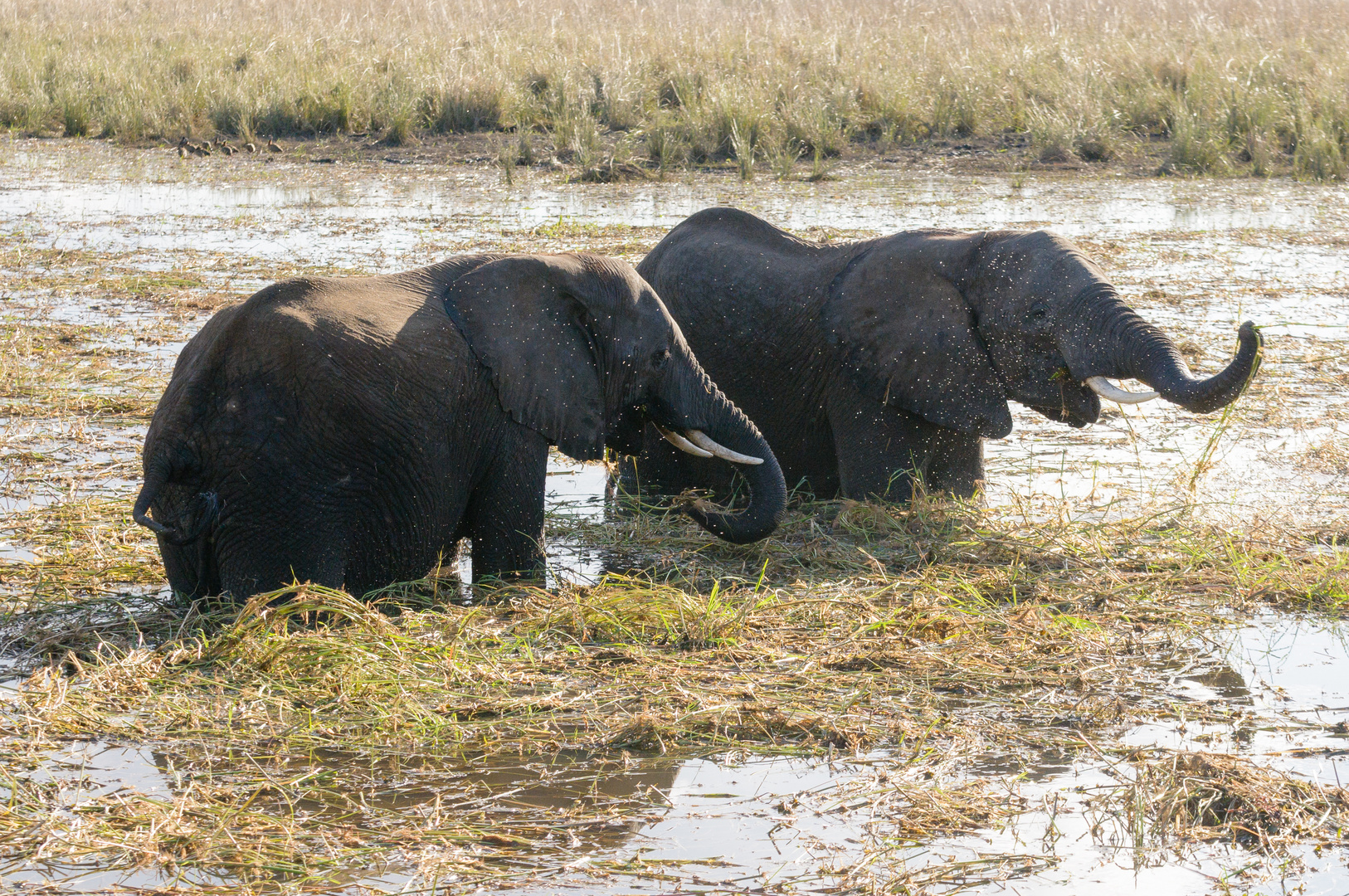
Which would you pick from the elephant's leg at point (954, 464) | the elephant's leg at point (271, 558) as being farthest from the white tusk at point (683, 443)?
the elephant's leg at point (271, 558)

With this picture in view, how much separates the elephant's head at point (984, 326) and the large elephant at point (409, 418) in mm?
950

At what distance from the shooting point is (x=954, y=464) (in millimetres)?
7012

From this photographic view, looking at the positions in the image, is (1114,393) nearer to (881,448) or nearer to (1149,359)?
(1149,359)

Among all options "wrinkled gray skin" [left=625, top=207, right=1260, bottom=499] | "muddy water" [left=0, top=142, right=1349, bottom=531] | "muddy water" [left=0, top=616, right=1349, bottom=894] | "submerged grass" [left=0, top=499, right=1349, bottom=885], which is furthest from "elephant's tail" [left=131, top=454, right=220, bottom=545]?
"muddy water" [left=0, top=142, right=1349, bottom=531]

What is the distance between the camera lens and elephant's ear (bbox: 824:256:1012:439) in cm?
668

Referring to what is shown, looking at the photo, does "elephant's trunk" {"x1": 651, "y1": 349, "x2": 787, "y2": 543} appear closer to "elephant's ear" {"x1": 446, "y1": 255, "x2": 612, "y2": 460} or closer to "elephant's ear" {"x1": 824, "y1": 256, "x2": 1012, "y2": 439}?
"elephant's ear" {"x1": 446, "y1": 255, "x2": 612, "y2": 460}

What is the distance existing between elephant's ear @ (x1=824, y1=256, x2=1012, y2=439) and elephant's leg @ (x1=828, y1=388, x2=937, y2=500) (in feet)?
0.31

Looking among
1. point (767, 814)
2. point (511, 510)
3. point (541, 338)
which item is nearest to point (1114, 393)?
point (541, 338)

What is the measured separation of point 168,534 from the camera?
503 cm

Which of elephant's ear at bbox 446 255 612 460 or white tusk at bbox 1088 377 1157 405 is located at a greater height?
elephant's ear at bbox 446 255 612 460

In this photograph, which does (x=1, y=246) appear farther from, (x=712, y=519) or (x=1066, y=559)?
(x=1066, y=559)

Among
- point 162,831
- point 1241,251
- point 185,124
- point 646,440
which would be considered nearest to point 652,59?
point 185,124

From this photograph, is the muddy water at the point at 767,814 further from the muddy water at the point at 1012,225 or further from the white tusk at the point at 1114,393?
the muddy water at the point at 1012,225

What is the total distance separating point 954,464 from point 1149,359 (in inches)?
45.5
